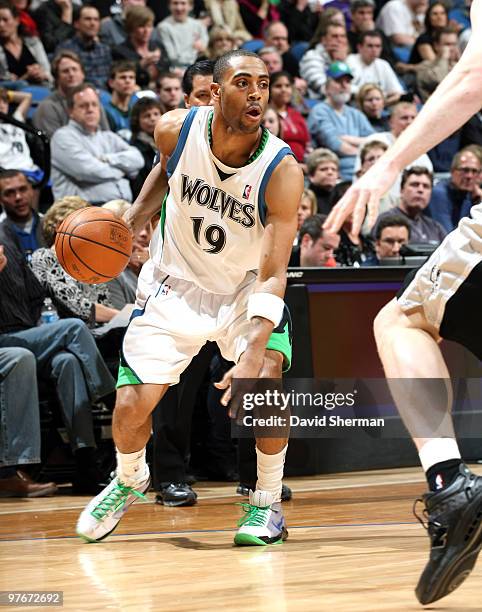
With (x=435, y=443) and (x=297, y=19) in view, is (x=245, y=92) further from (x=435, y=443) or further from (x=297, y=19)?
(x=297, y=19)

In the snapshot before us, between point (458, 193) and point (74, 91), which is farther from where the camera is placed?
point (458, 193)

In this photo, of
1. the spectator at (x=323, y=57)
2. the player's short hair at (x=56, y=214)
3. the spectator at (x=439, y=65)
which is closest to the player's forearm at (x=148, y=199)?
the player's short hair at (x=56, y=214)

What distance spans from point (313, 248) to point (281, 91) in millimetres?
3620

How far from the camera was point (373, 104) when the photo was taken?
11672 millimetres

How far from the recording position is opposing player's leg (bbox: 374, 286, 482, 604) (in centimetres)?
293

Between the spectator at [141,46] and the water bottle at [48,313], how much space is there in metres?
4.67

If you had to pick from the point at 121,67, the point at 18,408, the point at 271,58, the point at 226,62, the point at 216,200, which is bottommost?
the point at 18,408

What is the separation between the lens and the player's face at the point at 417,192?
9031 millimetres

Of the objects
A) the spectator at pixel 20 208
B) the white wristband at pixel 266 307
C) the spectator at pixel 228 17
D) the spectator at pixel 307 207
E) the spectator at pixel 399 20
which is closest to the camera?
the white wristband at pixel 266 307

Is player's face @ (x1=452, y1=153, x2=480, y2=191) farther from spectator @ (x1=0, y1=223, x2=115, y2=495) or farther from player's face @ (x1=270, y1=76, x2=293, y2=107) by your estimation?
spectator @ (x1=0, y1=223, x2=115, y2=495)

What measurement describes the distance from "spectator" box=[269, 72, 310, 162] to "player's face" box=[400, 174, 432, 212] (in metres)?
1.76

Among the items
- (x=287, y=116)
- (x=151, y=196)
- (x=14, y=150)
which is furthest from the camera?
(x=287, y=116)

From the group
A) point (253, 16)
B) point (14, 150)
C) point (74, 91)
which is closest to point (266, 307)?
point (14, 150)

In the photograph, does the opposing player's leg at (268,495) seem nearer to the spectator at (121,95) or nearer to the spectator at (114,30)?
the spectator at (121,95)
